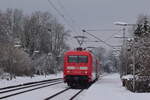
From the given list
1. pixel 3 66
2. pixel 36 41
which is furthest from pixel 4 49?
pixel 36 41

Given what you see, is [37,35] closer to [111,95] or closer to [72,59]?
[72,59]

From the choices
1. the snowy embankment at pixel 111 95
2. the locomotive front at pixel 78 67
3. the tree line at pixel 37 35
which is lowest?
the snowy embankment at pixel 111 95

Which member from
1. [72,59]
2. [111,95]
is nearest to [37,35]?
[72,59]

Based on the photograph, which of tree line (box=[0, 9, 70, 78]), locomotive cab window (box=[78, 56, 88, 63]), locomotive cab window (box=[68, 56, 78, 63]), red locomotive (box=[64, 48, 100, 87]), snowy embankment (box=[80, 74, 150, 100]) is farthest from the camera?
tree line (box=[0, 9, 70, 78])

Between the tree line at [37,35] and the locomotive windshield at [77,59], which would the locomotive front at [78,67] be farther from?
the tree line at [37,35]

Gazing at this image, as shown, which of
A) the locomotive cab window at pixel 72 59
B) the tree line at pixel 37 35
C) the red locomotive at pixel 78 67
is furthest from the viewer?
the tree line at pixel 37 35

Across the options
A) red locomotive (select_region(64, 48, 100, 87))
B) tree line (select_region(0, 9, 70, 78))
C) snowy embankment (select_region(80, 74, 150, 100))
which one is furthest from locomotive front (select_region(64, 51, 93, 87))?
tree line (select_region(0, 9, 70, 78))

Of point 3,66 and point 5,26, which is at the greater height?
point 5,26

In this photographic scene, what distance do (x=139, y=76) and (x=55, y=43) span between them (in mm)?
71138

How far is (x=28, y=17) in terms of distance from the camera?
93.0m

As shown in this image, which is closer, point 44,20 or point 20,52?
point 20,52

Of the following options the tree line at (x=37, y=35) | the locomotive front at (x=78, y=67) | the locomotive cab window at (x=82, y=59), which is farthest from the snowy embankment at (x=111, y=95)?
the tree line at (x=37, y=35)

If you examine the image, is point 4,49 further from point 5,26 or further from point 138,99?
point 138,99

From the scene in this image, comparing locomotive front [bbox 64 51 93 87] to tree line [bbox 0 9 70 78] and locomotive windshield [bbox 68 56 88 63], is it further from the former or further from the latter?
tree line [bbox 0 9 70 78]
